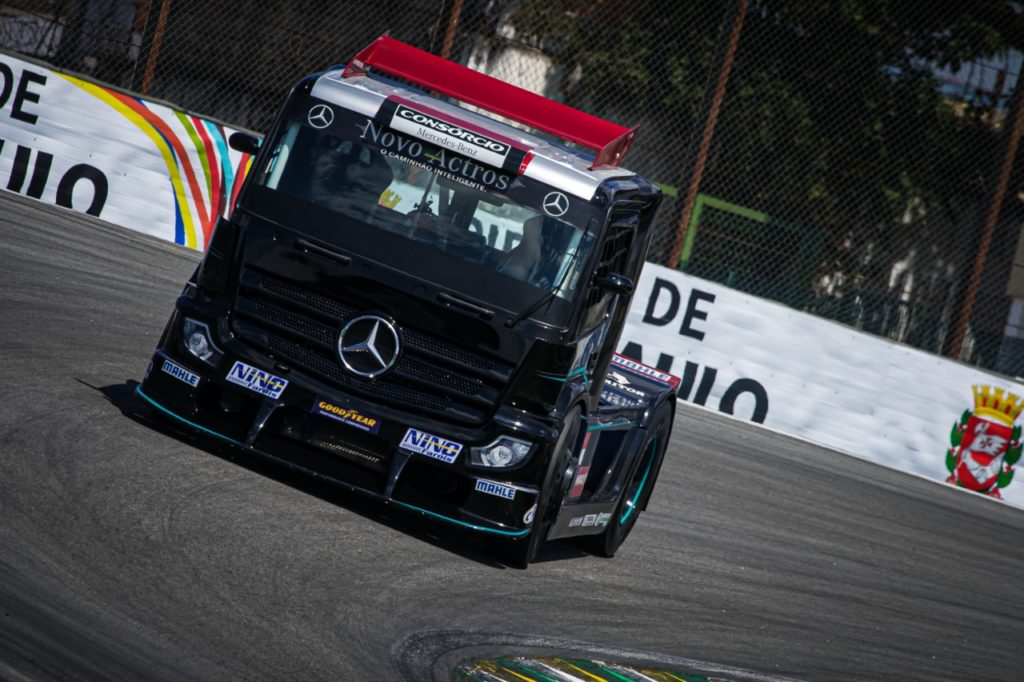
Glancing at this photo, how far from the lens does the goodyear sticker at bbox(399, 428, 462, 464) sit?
679 cm

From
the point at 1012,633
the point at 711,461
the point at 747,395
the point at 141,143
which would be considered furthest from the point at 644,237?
the point at 141,143

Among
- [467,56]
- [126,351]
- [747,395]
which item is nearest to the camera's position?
[126,351]

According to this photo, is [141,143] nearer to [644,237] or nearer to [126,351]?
[126,351]

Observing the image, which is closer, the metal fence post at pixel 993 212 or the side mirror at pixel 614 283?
the side mirror at pixel 614 283

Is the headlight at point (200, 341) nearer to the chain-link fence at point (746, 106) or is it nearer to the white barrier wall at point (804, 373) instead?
the white barrier wall at point (804, 373)

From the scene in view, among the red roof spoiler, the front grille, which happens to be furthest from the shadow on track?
the red roof spoiler

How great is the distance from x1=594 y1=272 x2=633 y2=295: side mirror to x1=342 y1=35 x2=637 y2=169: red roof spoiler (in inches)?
25.6

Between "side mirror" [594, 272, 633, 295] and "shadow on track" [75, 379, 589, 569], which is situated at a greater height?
"side mirror" [594, 272, 633, 295]

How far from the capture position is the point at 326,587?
5.79m

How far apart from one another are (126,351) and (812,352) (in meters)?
8.26

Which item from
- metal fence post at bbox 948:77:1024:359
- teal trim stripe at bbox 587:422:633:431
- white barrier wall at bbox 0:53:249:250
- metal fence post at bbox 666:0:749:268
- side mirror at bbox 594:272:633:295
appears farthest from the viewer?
metal fence post at bbox 666:0:749:268

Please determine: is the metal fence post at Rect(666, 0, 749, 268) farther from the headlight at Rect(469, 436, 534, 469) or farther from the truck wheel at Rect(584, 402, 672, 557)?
the headlight at Rect(469, 436, 534, 469)

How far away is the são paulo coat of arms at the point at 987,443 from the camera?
49.8ft

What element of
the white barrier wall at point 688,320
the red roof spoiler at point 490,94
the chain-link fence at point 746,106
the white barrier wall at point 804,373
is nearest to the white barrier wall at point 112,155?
the white barrier wall at point 688,320
